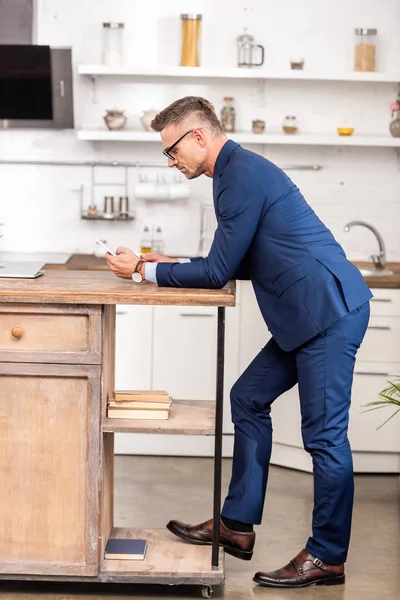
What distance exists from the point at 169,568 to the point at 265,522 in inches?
34.8

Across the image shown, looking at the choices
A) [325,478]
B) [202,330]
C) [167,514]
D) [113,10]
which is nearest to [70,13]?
[113,10]

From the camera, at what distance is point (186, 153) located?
3.06m

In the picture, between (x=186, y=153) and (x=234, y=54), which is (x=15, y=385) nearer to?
(x=186, y=153)

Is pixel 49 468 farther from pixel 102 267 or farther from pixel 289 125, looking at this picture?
pixel 289 125

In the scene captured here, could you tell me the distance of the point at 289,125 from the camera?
505cm

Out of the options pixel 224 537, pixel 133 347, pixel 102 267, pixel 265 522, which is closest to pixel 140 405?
pixel 224 537

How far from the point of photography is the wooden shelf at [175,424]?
3.02 meters

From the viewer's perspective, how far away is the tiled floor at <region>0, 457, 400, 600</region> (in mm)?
3215

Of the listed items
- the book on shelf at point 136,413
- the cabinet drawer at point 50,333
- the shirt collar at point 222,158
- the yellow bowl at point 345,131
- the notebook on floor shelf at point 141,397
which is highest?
the yellow bowl at point 345,131

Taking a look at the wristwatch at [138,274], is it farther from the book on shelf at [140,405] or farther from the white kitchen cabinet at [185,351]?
the white kitchen cabinet at [185,351]

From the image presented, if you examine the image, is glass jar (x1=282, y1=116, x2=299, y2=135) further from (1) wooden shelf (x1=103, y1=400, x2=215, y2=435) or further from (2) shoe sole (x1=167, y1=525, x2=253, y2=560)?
(2) shoe sole (x1=167, y1=525, x2=253, y2=560)

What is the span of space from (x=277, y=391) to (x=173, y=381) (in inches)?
56.6

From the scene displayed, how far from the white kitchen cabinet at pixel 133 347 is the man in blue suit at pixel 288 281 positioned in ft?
4.70

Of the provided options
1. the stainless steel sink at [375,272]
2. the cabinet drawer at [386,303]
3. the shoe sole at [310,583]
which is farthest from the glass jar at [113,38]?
the shoe sole at [310,583]
